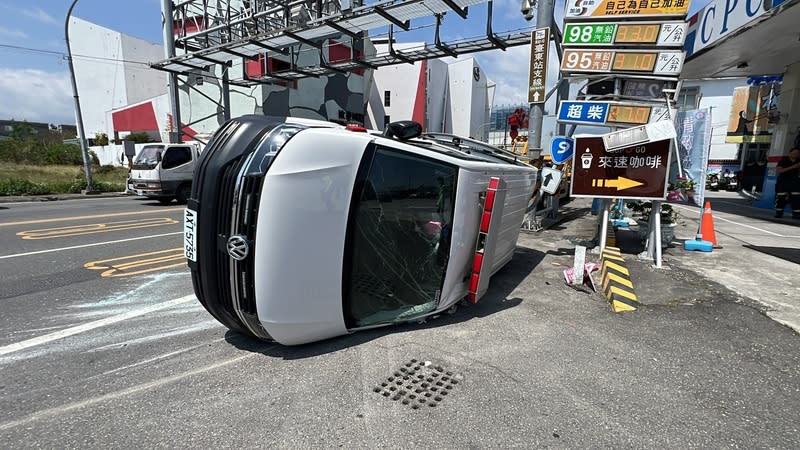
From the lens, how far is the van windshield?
1178 cm

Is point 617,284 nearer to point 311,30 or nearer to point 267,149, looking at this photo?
point 267,149

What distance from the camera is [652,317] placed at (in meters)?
3.61

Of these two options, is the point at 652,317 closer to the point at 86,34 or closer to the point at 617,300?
the point at 617,300

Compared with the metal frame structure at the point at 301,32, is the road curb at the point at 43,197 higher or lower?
lower

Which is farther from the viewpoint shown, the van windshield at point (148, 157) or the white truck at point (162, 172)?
the van windshield at point (148, 157)

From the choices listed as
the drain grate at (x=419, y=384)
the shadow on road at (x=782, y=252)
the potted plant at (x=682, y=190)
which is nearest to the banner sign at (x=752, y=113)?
the shadow on road at (x=782, y=252)

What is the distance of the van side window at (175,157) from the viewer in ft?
38.8

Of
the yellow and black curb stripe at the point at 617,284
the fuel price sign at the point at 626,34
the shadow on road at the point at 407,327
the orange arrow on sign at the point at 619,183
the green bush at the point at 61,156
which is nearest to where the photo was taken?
the shadow on road at the point at 407,327

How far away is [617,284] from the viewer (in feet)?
13.8

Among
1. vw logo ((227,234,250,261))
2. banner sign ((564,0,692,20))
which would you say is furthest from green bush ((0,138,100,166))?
vw logo ((227,234,250,261))

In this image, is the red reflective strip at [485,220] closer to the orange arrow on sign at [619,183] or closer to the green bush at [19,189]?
the orange arrow on sign at [619,183]

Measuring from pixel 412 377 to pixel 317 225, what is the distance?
1201 mm

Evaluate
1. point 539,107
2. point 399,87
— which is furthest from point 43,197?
point 399,87

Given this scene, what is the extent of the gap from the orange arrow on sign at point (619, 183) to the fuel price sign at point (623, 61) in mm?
2005
